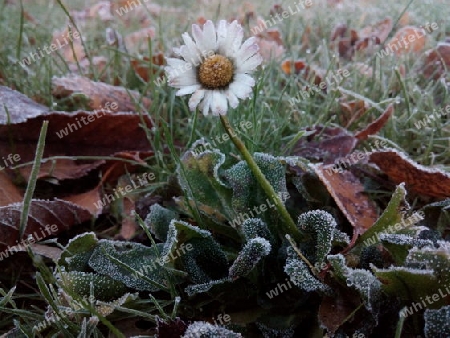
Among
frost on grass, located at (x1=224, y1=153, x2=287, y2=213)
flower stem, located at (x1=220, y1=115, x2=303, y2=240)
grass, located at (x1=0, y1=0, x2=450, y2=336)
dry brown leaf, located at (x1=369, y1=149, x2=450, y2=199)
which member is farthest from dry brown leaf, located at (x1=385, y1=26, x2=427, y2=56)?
flower stem, located at (x1=220, y1=115, x2=303, y2=240)

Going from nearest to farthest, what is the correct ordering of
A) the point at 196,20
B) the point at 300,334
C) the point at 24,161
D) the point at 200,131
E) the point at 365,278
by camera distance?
1. the point at 365,278
2. the point at 300,334
3. the point at 24,161
4. the point at 200,131
5. the point at 196,20

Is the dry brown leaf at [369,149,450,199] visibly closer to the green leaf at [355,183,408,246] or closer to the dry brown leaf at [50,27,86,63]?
the green leaf at [355,183,408,246]

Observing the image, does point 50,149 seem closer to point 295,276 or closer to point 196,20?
point 295,276

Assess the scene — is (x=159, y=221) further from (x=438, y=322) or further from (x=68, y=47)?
(x=68, y=47)

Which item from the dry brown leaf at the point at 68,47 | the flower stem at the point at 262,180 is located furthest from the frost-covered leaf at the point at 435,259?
the dry brown leaf at the point at 68,47

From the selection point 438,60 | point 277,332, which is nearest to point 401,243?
point 277,332

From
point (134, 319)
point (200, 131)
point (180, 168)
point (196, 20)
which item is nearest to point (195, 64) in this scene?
point (180, 168)

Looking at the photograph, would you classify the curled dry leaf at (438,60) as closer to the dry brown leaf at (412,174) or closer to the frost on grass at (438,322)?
the dry brown leaf at (412,174)
